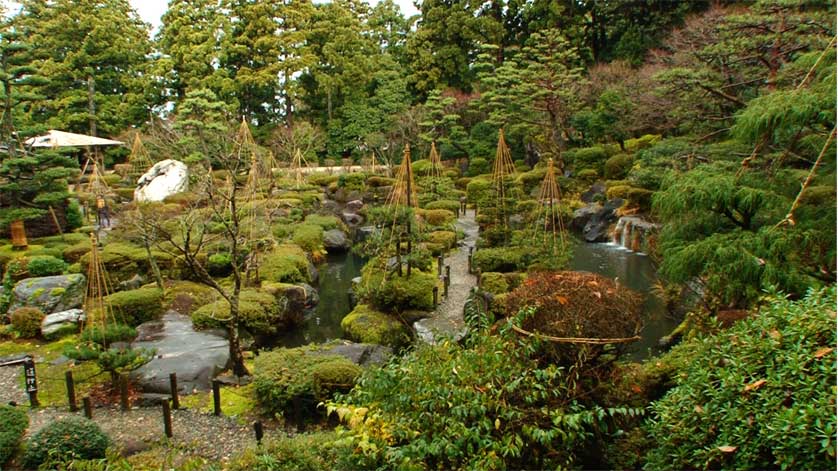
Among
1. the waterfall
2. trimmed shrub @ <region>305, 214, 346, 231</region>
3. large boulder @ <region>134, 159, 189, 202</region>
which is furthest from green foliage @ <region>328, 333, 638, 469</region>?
large boulder @ <region>134, 159, 189, 202</region>

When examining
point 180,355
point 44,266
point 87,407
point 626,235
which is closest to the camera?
point 87,407

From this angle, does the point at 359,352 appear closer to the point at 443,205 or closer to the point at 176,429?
the point at 176,429

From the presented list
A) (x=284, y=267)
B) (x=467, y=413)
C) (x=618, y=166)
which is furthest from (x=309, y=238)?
(x=467, y=413)

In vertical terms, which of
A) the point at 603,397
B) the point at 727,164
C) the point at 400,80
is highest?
the point at 400,80

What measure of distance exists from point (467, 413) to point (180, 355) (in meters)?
5.78

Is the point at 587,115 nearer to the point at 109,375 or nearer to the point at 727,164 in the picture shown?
the point at 727,164

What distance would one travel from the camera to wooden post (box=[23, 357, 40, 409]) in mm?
6223

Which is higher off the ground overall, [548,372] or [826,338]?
[826,338]

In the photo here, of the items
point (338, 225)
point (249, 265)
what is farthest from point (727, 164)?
point (338, 225)

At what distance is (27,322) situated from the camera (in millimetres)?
8398

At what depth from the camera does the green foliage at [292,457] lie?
3.87 meters

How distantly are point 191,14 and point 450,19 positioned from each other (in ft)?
40.6

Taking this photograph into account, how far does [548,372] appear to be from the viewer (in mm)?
3336

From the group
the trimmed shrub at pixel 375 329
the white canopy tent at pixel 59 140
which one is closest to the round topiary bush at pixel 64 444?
the trimmed shrub at pixel 375 329
